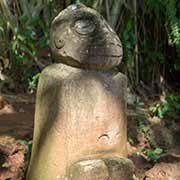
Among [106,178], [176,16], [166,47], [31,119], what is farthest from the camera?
[166,47]

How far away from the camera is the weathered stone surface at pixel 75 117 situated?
2.54 metres

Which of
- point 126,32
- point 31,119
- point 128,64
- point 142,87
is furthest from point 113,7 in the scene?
point 31,119

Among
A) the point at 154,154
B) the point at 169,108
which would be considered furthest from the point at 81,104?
the point at 169,108

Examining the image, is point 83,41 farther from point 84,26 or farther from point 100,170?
point 100,170

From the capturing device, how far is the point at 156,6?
17.8ft

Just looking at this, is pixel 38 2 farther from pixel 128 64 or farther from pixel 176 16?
pixel 176 16

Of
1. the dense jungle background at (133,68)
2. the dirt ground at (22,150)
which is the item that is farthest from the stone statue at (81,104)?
the dense jungle background at (133,68)

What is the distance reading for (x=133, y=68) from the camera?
571 centimetres

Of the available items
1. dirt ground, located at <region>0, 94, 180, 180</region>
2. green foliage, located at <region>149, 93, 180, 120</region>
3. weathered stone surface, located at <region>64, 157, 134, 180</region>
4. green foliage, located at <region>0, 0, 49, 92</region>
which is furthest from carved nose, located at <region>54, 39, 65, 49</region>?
green foliage, located at <region>149, 93, 180, 120</region>

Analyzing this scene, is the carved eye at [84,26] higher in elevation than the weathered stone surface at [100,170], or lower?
higher

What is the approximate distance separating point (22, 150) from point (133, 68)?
8.22 feet

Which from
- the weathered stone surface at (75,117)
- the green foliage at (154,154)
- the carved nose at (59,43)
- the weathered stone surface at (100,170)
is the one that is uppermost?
the carved nose at (59,43)

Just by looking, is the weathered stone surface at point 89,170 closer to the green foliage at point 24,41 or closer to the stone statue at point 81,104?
the stone statue at point 81,104

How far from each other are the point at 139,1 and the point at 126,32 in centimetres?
57
